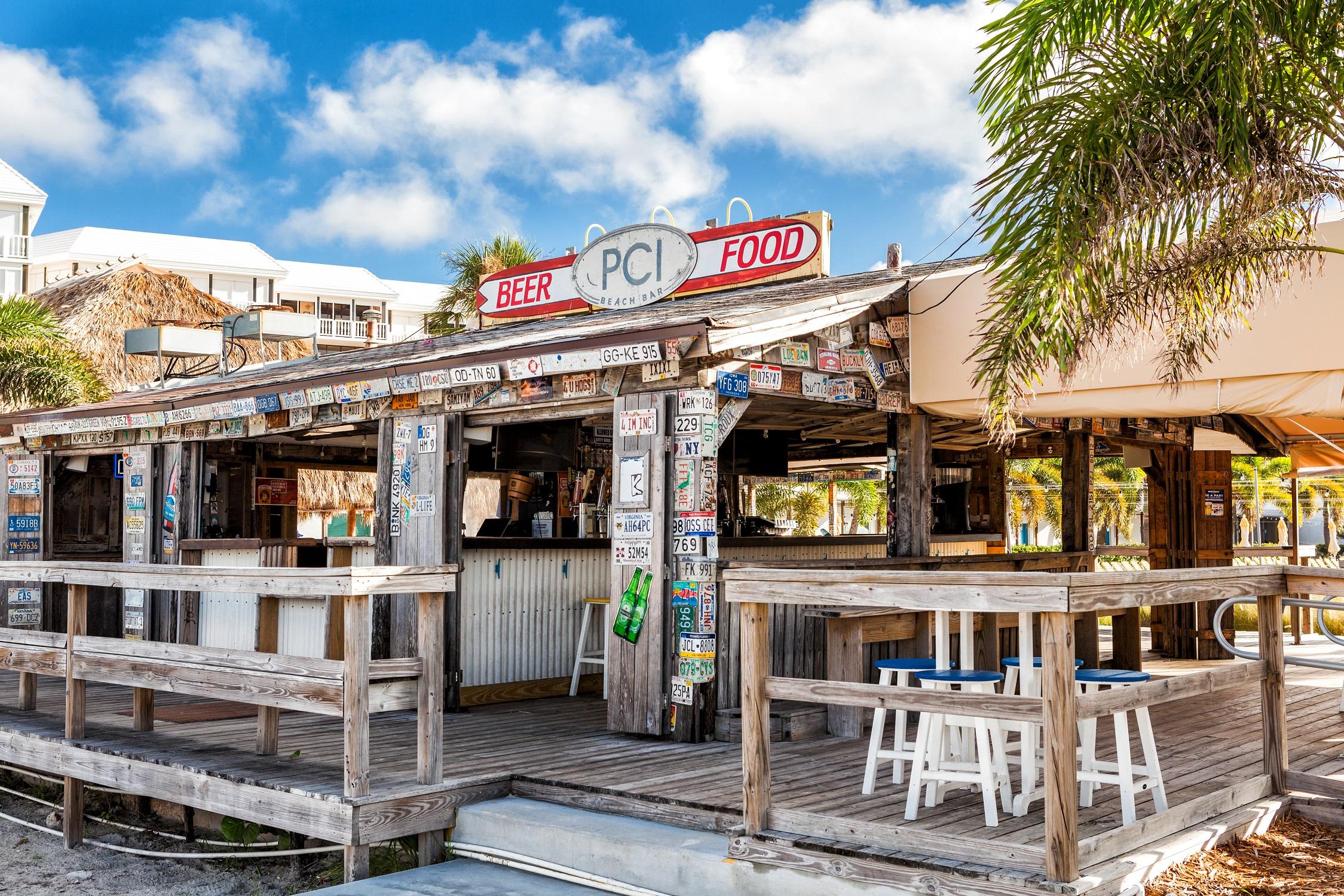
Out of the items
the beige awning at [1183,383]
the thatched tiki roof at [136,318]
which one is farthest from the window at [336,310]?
the beige awning at [1183,383]

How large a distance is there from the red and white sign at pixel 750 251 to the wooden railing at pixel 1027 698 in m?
5.53

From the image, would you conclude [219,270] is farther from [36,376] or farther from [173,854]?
[173,854]

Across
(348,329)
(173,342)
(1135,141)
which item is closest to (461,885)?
(1135,141)

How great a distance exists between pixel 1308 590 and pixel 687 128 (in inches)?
2444

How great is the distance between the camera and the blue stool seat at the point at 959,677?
16.6 feet

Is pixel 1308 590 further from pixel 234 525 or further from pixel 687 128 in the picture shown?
pixel 687 128

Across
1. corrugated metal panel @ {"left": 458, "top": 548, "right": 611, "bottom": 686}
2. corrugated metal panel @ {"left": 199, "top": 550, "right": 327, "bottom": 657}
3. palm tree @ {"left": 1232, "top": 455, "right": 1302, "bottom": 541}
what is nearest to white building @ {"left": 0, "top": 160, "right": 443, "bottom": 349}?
palm tree @ {"left": 1232, "top": 455, "right": 1302, "bottom": 541}

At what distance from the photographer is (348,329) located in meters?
44.5

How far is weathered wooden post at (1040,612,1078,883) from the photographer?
4.02 m

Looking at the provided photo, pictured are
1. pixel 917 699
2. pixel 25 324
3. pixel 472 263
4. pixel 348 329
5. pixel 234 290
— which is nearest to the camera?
pixel 917 699

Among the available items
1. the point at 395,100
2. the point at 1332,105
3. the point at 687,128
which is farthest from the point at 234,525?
the point at 395,100

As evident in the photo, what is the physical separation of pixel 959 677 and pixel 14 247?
42566 mm

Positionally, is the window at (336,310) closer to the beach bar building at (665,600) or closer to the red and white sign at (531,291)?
the beach bar building at (665,600)

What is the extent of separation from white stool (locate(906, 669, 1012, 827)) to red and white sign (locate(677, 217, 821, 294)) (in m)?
5.58
